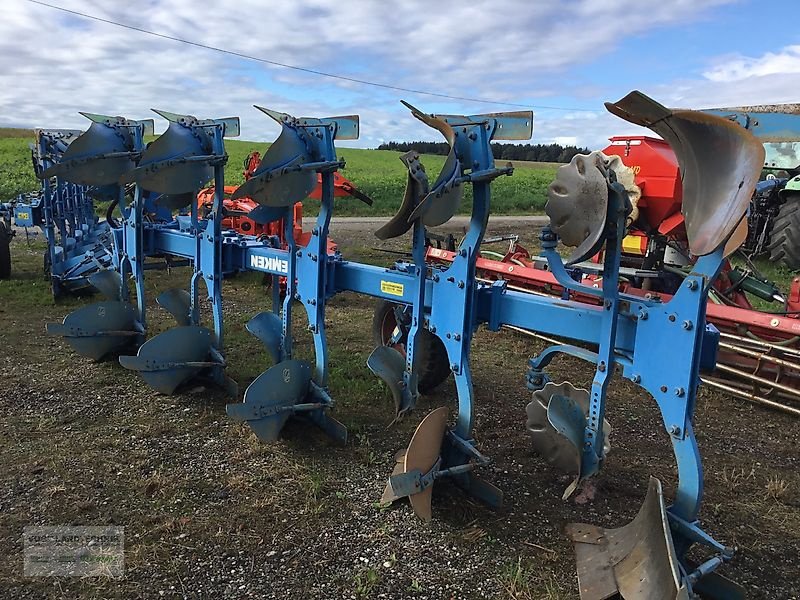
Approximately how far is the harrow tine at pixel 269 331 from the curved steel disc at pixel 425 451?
1.47 metres

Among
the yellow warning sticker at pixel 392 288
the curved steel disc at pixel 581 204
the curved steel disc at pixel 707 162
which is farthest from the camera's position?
the yellow warning sticker at pixel 392 288

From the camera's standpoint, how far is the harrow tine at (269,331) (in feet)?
13.7

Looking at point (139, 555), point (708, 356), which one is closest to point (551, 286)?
point (708, 356)

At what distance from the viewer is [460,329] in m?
3.16

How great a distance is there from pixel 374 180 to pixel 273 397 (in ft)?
91.0

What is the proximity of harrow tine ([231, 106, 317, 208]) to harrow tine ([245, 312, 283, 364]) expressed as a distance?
0.85 m

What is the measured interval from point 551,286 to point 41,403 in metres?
3.86

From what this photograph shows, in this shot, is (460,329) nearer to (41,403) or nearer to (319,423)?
(319,423)

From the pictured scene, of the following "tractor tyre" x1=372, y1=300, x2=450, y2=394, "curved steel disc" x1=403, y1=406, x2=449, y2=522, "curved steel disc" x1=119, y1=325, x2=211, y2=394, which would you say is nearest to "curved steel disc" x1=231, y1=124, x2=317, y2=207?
"curved steel disc" x1=119, y1=325, x2=211, y2=394

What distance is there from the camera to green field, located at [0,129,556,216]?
21.2 meters

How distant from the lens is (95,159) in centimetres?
469

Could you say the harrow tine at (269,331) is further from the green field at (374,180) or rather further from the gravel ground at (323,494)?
the green field at (374,180)

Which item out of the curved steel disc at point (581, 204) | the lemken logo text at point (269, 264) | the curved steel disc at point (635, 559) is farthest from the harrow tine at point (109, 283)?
the curved steel disc at point (635, 559)

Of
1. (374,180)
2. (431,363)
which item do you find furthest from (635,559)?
(374,180)
